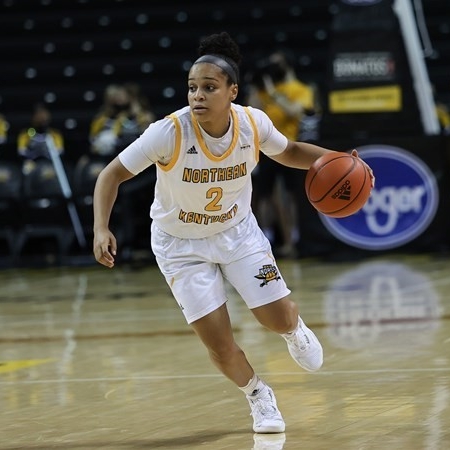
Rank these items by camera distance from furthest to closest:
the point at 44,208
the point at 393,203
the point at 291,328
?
the point at 44,208 → the point at 393,203 → the point at 291,328

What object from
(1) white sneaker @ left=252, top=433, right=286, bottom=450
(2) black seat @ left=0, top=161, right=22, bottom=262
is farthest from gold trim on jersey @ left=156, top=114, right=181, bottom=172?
(2) black seat @ left=0, top=161, right=22, bottom=262

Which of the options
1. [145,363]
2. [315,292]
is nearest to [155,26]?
[315,292]

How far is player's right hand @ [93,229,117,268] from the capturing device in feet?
16.3

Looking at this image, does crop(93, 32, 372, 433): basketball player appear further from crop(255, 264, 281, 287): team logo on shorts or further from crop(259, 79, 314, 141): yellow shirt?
crop(259, 79, 314, 141): yellow shirt

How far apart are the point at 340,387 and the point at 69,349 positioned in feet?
7.98

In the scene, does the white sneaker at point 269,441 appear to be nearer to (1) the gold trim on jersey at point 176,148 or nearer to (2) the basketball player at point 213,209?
(2) the basketball player at point 213,209

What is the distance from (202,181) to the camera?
5.36 meters

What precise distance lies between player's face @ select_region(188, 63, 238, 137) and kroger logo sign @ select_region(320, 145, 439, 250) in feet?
24.0

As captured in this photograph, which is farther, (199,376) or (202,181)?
(199,376)

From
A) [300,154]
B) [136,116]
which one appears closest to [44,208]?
[136,116]

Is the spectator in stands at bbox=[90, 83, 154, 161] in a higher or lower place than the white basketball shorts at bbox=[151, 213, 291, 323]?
higher

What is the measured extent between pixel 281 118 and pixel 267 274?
8239 mm

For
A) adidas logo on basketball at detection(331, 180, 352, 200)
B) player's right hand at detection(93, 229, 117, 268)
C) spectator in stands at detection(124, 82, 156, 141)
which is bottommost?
adidas logo on basketball at detection(331, 180, 352, 200)

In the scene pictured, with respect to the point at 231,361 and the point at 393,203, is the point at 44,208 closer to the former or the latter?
the point at 393,203
